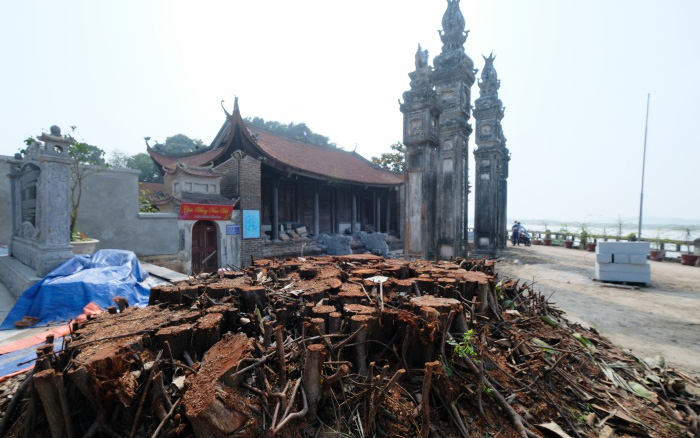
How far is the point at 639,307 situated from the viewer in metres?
6.65

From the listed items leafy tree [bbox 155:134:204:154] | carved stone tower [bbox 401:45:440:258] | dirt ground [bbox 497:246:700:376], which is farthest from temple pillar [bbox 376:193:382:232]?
leafy tree [bbox 155:134:204:154]

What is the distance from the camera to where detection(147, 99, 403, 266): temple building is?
34.6 ft

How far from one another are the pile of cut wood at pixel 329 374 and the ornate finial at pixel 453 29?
7423mm

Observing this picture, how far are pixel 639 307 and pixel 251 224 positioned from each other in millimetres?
10954

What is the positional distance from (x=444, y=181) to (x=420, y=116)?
1.80m

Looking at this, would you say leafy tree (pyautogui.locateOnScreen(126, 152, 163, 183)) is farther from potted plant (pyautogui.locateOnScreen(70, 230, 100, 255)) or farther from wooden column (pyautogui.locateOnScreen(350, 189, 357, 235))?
potted plant (pyautogui.locateOnScreen(70, 230, 100, 255))

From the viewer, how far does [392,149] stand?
2770cm

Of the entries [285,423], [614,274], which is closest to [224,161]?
[285,423]

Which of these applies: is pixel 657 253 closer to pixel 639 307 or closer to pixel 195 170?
pixel 639 307

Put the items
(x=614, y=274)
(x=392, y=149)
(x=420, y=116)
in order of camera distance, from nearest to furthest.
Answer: (x=420, y=116)
(x=614, y=274)
(x=392, y=149)

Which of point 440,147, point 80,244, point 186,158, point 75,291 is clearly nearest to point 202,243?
point 80,244

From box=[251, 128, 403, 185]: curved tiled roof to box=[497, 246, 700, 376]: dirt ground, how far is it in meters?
8.24

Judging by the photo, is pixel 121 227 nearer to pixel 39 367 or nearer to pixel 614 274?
pixel 39 367

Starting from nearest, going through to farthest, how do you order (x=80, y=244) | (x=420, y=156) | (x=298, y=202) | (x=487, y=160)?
(x=80, y=244) → (x=420, y=156) → (x=487, y=160) → (x=298, y=202)
